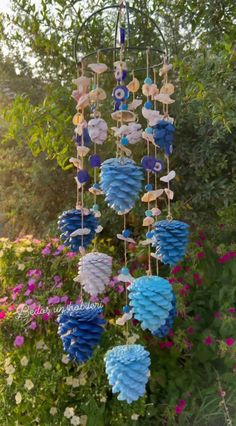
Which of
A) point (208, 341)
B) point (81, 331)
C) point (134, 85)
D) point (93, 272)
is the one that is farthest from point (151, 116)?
point (208, 341)

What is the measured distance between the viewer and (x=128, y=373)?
1107 mm

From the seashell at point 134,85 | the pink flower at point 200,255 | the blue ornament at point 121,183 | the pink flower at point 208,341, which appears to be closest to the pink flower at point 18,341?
the pink flower at point 208,341

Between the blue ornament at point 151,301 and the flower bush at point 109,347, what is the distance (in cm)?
83

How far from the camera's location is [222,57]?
1585 millimetres

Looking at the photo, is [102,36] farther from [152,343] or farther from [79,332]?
[79,332]

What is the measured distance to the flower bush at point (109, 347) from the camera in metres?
1.96

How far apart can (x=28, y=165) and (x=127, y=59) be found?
0.99 metres

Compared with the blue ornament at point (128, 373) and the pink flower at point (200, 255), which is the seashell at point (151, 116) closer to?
the blue ornament at point (128, 373)

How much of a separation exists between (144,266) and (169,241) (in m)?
1.13

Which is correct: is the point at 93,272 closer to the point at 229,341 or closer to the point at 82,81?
the point at 82,81

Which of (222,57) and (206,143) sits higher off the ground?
(222,57)

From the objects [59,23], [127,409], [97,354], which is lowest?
[127,409]

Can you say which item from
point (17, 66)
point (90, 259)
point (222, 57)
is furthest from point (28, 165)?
point (90, 259)

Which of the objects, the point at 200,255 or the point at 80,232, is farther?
the point at 200,255
